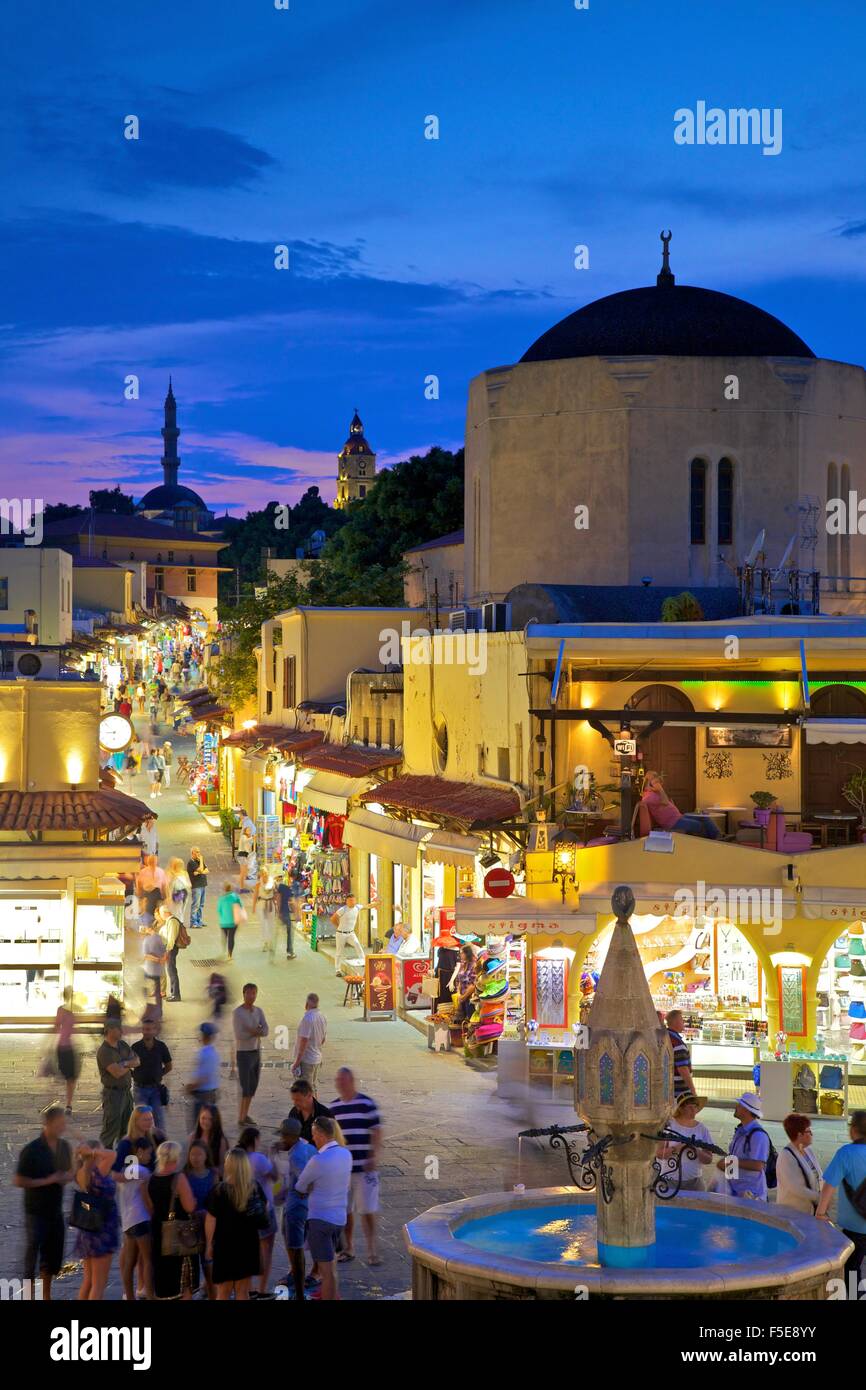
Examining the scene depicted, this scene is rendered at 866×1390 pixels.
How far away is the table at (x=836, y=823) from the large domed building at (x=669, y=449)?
9055mm

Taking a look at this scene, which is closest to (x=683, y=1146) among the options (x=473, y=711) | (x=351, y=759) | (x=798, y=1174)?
(x=798, y=1174)

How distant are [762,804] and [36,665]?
11.0 metres

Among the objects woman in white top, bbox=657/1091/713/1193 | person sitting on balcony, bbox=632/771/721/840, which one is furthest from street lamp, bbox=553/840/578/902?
woman in white top, bbox=657/1091/713/1193

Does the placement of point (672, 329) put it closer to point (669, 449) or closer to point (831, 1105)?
point (669, 449)

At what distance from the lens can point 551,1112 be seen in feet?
63.2

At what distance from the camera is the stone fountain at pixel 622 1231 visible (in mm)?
10172

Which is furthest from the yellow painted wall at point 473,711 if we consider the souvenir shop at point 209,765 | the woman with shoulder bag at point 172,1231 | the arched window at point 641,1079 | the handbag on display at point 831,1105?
the souvenir shop at point 209,765

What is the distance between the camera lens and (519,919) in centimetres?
2097

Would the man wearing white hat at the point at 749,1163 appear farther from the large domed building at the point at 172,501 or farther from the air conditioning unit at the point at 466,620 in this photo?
the large domed building at the point at 172,501

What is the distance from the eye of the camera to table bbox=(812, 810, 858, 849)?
22875 mm

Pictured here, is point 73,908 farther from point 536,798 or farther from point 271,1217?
point 271,1217

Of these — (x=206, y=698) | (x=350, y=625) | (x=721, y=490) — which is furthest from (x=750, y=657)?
(x=206, y=698)

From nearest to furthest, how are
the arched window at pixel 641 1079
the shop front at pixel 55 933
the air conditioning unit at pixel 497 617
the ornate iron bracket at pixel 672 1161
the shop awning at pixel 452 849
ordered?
the arched window at pixel 641 1079 → the ornate iron bracket at pixel 672 1161 → the shop awning at pixel 452 849 → the shop front at pixel 55 933 → the air conditioning unit at pixel 497 617

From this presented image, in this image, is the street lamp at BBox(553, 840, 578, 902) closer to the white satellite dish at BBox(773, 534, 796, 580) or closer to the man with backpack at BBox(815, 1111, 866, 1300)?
the man with backpack at BBox(815, 1111, 866, 1300)
